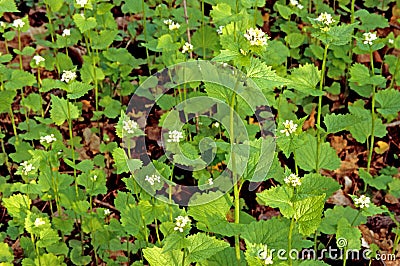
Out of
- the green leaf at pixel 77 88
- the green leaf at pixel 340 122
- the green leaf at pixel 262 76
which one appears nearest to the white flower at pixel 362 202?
the green leaf at pixel 340 122

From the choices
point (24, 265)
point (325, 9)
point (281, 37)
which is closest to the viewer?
point (24, 265)

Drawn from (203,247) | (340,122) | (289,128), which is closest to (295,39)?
(340,122)

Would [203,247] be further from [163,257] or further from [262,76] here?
[262,76]

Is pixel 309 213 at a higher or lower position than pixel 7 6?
lower

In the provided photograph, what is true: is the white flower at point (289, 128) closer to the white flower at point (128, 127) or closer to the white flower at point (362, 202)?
the white flower at point (362, 202)

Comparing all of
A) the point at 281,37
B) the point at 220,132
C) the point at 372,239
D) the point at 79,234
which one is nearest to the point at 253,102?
the point at 220,132

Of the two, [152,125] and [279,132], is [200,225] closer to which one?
[279,132]

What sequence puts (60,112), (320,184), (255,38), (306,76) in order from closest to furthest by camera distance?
1. (255,38)
2. (320,184)
3. (306,76)
4. (60,112)

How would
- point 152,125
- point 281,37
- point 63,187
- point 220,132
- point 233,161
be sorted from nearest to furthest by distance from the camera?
point 233,161 → point 63,187 → point 220,132 → point 152,125 → point 281,37
